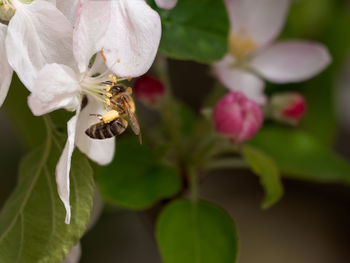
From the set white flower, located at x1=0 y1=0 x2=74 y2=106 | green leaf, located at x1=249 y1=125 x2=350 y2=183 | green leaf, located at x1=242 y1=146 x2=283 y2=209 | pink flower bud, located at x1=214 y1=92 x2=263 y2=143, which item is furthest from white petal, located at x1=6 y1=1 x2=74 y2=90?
green leaf, located at x1=249 y1=125 x2=350 y2=183

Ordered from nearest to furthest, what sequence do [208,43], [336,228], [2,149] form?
[208,43] → [2,149] → [336,228]

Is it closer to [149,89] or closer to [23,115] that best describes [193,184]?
[149,89]

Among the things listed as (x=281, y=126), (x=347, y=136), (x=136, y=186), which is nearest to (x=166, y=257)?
(x=136, y=186)

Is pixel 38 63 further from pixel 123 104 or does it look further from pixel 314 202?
pixel 314 202

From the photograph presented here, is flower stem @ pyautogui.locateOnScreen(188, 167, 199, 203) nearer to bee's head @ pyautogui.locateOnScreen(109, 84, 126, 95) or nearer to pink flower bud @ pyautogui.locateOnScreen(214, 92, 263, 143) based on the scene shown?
pink flower bud @ pyautogui.locateOnScreen(214, 92, 263, 143)

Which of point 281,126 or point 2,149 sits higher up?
point 281,126

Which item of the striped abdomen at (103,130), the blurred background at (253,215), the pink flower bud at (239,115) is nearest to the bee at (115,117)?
the striped abdomen at (103,130)

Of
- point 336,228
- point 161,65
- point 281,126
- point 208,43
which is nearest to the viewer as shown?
point 208,43
